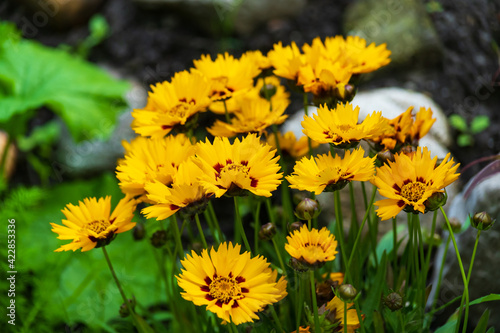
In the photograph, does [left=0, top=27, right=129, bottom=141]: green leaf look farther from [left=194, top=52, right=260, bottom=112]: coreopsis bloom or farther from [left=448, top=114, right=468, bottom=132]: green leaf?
[left=448, top=114, right=468, bottom=132]: green leaf

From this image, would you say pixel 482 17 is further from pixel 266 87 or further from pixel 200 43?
pixel 266 87

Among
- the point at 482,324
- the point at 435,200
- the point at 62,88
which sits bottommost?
the point at 482,324

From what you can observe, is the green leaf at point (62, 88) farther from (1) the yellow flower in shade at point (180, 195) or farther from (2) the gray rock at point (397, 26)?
(1) the yellow flower in shade at point (180, 195)

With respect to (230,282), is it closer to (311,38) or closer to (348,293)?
(348,293)

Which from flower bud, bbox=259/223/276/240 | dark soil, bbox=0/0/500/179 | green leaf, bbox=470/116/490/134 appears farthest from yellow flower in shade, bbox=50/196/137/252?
green leaf, bbox=470/116/490/134

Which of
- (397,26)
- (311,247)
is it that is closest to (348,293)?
(311,247)

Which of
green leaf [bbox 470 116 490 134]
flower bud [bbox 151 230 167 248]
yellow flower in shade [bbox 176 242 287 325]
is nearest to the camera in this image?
yellow flower in shade [bbox 176 242 287 325]

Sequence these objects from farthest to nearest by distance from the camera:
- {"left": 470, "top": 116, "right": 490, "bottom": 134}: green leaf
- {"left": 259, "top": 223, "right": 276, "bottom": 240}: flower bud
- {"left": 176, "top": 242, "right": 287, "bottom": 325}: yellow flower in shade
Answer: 1. {"left": 470, "top": 116, "right": 490, "bottom": 134}: green leaf
2. {"left": 259, "top": 223, "right": 276, "bottom": 240}: flower bud
3. {"left": 176, "top": 242, "right": 287, "bottom": 325}: yellow flower in shade
